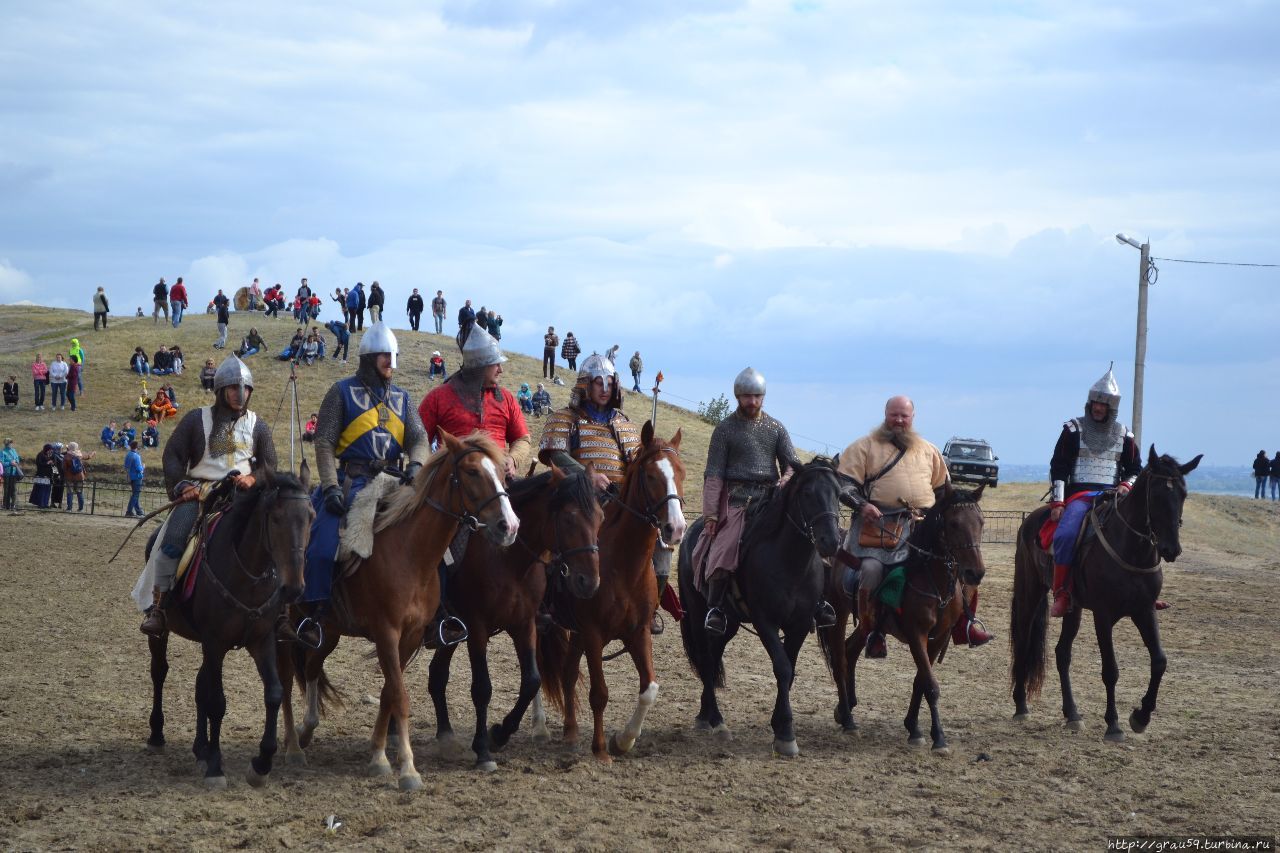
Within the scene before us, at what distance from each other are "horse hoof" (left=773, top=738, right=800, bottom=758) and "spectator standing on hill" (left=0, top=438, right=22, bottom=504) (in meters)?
26.9

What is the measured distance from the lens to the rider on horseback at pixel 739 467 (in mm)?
10352

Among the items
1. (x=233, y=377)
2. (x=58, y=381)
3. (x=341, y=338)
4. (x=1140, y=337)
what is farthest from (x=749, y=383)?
(x=341, y=338)

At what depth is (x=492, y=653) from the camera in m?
14.1

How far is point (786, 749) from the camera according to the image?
940 cm

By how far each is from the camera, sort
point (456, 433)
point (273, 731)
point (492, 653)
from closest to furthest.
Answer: point (273, 731) < point (456, 433) < point (492, 653)

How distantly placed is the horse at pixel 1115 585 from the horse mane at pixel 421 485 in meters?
5.60

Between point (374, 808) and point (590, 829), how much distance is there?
56.9 inches

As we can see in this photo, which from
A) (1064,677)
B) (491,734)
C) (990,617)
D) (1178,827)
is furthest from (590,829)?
(990,617)

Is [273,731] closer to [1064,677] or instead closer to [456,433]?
[456,433]

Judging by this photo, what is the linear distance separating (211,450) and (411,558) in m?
2.06

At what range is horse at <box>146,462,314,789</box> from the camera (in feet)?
26.6

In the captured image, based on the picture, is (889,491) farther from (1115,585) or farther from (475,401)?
(475,401)

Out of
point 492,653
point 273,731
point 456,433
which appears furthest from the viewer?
point 492,653

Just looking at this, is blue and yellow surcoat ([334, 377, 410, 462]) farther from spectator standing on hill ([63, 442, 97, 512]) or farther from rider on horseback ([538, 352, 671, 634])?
spectator standing on hill ([63, 442, 97, 512])
